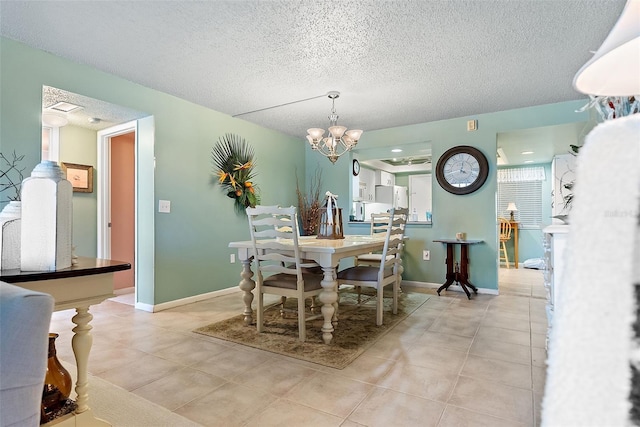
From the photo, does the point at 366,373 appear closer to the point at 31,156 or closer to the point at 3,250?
the point at 3,250

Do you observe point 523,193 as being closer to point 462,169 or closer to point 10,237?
point 462,169

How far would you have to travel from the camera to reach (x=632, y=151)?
23cm

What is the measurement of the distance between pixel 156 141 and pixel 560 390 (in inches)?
147

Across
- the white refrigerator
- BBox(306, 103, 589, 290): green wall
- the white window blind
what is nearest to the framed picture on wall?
BBox(306, 103, 589, 290): green wall

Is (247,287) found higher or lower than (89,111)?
lower

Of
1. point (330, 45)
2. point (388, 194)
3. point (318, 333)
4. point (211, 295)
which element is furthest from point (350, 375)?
point (388, 194)

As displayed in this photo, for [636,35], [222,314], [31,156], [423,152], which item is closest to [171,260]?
[222,314]

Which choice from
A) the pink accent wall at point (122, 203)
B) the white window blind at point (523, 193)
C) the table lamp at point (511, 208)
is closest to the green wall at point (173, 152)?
the pink accent wall at point (122, 203)

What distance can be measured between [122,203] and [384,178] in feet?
18.2

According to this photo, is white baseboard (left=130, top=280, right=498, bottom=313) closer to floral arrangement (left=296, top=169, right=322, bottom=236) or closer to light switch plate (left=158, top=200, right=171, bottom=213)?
light switch plate (left=158, top=200, right=171, bottom=213)

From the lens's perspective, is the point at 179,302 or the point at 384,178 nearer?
the point at 179,302

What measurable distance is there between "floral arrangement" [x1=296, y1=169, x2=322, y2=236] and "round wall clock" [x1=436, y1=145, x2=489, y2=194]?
1.82 meters

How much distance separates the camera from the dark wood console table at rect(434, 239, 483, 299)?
3.96 metres

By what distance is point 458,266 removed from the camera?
13.6ft
